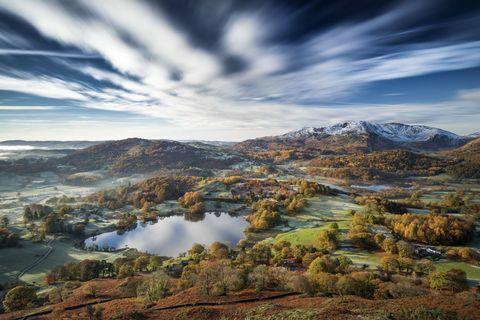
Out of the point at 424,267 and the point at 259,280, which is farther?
the point at 424,267

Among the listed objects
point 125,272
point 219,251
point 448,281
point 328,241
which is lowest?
point 125,272

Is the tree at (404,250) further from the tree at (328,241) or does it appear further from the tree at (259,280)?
the tree at (259,280)

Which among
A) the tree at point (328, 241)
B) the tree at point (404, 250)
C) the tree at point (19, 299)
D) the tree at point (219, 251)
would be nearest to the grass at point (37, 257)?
the tree at point (19, 299)

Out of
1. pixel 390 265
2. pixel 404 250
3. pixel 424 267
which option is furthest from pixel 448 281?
pixel 404 250

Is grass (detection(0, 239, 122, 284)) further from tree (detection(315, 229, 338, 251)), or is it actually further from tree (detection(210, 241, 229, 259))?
tree (detection(315, 229, 338, 251))

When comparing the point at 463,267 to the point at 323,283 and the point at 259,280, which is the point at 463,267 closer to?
the point at 323,283

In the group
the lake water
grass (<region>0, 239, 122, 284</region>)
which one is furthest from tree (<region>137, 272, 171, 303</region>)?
the lake water
